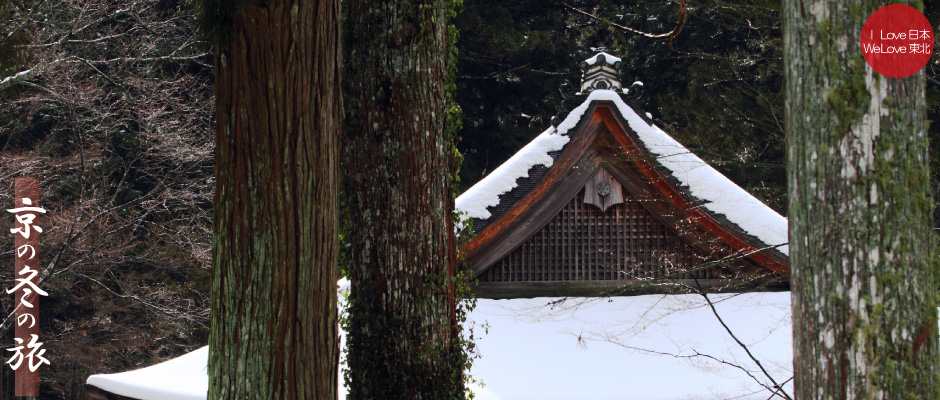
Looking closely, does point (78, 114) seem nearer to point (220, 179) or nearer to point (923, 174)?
point (220, 179)

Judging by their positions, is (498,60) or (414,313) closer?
(414,313)

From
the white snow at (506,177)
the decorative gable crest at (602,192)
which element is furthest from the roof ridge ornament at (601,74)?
the decorative gable crest at (602,192)

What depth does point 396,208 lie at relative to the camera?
351cm

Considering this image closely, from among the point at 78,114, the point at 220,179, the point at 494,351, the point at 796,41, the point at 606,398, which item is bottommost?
the point at 606,398

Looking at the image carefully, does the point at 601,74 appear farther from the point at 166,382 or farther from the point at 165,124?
the point at 165,124

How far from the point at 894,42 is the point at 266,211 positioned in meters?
2.11

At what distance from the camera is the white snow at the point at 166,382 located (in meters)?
5.53

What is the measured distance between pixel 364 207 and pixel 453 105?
729 mm

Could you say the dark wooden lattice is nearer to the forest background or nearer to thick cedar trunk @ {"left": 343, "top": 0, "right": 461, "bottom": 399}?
thick cedar trunk @ {"left": 343, "top": 0, "right": 461, "bottom": 399}

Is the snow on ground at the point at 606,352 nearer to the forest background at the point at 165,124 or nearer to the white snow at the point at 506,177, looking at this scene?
the white snow at the point at 506,177

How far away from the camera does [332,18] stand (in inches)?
115

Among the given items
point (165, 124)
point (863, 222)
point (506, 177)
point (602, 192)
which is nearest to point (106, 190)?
point (165, 124)

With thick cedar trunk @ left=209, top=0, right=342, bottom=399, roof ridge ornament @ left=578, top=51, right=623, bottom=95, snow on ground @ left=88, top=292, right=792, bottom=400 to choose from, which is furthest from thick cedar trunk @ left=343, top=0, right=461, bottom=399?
roof ridge ornament @ left=578, top=51, right=623, bottom=95

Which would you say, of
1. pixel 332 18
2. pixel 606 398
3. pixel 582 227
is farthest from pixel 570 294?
pixel 332 18
